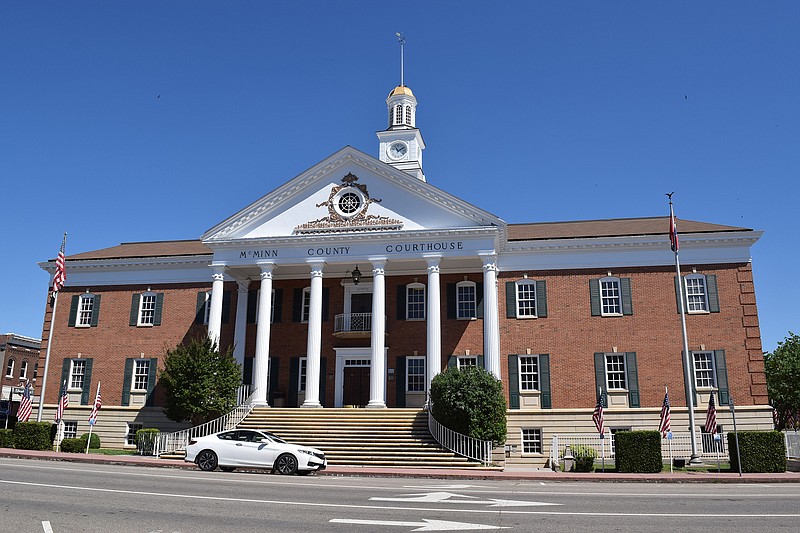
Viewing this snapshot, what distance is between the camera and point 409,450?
25.3m

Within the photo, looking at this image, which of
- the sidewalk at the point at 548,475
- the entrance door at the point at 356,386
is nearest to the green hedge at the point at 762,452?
the sidewalk at the point at 548,475

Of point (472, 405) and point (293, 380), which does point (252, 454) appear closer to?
point (472, 405)

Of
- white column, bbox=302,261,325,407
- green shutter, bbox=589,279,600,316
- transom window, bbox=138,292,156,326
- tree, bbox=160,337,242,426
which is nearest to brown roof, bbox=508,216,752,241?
green shutter, bbox=589,279,600,316

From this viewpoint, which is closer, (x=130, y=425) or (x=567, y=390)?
(x=567, y=390)

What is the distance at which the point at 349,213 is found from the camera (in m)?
32.3

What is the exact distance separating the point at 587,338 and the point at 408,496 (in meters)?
19.5

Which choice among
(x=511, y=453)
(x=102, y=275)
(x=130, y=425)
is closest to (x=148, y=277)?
(x=102, y=275)

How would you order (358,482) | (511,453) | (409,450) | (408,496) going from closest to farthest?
(408,496) → (358,482) → (409,450) → (511,453)

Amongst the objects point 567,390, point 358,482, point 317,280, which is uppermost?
point 317,280

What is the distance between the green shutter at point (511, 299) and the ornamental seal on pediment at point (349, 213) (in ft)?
20.7

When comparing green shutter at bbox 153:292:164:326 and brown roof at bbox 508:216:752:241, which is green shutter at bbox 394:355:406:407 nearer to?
brown roof at bbox 508:216:752:241

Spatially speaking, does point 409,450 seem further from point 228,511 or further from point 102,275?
point 102,275

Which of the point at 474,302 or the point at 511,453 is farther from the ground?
the point at 474,302

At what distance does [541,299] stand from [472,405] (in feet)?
28.8
